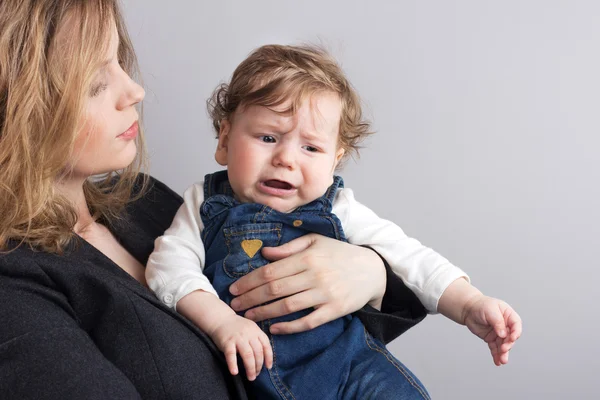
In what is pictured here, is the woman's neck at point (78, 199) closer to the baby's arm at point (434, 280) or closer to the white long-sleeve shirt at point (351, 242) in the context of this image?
the white long-sleeve shirt at point (351, 242)

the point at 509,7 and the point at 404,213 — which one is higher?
the point at 509,7

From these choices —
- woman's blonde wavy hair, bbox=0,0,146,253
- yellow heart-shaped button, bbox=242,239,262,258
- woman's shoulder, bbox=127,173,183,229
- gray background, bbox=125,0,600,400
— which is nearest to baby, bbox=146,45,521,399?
yellow heart-shaped button, bbox=242,239,262,258

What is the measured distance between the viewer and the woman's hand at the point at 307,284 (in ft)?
5.84

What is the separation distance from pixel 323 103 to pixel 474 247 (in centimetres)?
118

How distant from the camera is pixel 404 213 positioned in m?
2.84

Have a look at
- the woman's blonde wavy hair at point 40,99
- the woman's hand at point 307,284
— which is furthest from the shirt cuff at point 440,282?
the woman's blonde wavy hair at point 40,99

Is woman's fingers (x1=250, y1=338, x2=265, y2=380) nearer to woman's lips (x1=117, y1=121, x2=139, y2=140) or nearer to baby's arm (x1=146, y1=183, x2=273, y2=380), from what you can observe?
baby's arm (x1=146, y1=183, x2=273, y2=380)

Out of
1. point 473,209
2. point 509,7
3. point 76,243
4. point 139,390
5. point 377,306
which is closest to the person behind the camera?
point 139,390

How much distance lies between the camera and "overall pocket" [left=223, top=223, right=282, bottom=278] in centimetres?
185

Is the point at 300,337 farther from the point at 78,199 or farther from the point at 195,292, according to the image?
the point at 78,199

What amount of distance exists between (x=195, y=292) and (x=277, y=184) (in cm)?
35

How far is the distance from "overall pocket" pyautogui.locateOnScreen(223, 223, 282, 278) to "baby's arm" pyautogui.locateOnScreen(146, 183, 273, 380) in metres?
0.08

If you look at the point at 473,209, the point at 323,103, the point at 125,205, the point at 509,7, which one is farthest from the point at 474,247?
the point at 125,205

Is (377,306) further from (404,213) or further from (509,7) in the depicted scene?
(509,7)
